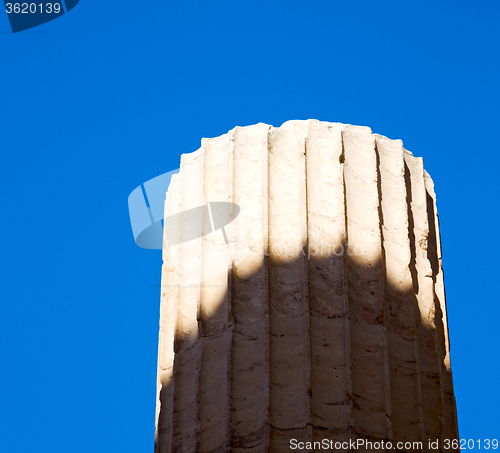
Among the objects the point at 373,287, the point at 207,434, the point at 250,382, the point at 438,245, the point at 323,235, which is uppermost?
the point at 438,245

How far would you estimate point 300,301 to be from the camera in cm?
1025

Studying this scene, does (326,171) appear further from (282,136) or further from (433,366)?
(433,366)

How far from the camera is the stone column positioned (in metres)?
9.65

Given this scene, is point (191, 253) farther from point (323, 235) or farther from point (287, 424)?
point (287, 424)

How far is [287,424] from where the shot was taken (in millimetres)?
9445

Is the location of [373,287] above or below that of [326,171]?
below

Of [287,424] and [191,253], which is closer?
[287,424]

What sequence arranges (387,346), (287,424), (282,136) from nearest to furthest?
(287,424) → (387,346) → (282,136)

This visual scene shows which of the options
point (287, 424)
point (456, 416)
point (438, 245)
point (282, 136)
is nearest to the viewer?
point (287, 424)

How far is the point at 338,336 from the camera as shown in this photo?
10.0 m

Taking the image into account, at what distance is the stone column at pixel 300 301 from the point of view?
9.65 meters

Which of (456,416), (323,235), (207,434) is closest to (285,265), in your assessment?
(323,235)

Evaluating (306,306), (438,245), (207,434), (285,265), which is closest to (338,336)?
(306,306)

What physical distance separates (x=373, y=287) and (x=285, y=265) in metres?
1.28
